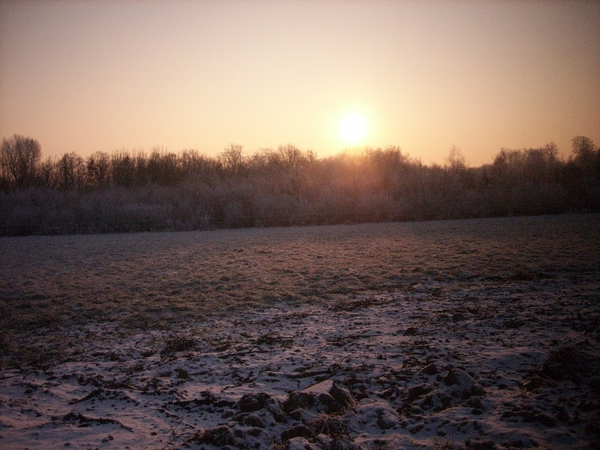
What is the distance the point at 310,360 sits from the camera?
17.1ft

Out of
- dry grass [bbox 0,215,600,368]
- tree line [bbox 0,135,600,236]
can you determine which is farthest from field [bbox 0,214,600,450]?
tree line [bbox 0,135,600,236]

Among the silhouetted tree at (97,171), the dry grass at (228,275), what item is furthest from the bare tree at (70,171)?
the dry grass at (228,275)

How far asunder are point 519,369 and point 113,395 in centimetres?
476

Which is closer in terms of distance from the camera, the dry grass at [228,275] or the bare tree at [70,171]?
the dry grass at [228,275]

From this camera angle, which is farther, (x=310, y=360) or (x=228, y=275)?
(x=228, y=275)

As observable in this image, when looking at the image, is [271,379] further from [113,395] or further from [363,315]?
[363,315]

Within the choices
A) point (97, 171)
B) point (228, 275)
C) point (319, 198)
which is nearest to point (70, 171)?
point (97, 171)

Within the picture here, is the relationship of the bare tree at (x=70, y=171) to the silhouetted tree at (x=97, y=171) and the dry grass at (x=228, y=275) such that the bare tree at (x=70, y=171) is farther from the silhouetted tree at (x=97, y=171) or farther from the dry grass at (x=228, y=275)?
the dry grass at (x=228, y=275)

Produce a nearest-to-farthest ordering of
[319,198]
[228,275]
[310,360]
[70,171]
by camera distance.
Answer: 1. [310,360]
2. [228,275]
3. [319,198]
4. [70,171]

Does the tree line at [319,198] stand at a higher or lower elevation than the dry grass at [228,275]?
higher

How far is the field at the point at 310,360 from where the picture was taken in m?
3.58

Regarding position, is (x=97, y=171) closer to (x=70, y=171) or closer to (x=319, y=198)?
(x=70, y=171)

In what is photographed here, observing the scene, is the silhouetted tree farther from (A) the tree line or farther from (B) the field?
(B) the field

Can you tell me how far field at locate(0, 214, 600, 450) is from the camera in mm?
3578
